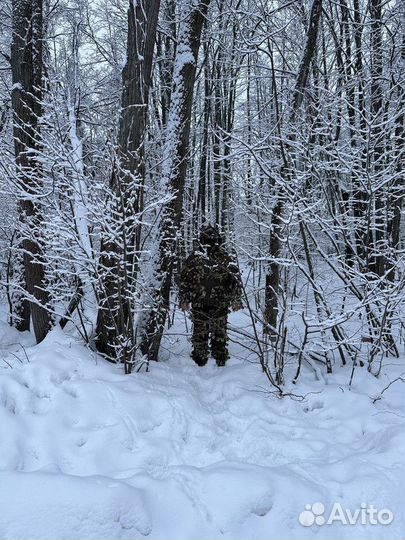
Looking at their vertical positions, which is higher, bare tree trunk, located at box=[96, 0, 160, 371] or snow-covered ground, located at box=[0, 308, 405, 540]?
bare tree trunk, located at box=[96, 0, 160, 371]

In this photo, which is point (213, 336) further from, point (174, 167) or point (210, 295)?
point (174, 167)

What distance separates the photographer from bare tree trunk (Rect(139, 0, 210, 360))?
5016mm

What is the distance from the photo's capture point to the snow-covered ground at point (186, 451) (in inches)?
82.5

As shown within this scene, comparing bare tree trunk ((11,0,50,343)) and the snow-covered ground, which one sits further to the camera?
bare tree trunk ((11,0,50,343))

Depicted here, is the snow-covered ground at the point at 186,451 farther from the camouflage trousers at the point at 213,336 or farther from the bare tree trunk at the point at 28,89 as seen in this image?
the bare tree trunk at the point at 28,89

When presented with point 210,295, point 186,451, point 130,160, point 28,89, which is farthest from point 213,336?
point 28,89

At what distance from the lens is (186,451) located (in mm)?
3143

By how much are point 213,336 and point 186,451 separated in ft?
7.30

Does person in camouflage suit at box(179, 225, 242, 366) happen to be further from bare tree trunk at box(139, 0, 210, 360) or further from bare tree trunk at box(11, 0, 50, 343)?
bare tree trunk at box(11, 0, 50, 343)

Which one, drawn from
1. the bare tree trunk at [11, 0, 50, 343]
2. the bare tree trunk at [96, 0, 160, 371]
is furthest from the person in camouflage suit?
the bare tree trunk at [11, 0, 50, 343]

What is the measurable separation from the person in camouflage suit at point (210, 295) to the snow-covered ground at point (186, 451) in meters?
0.53

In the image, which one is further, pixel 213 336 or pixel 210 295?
pixel 213 336

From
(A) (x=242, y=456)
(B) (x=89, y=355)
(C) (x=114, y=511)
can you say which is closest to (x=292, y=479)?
(A) (x=242, y=456)

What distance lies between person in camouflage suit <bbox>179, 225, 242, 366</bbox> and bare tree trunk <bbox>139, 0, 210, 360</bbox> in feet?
0.97
